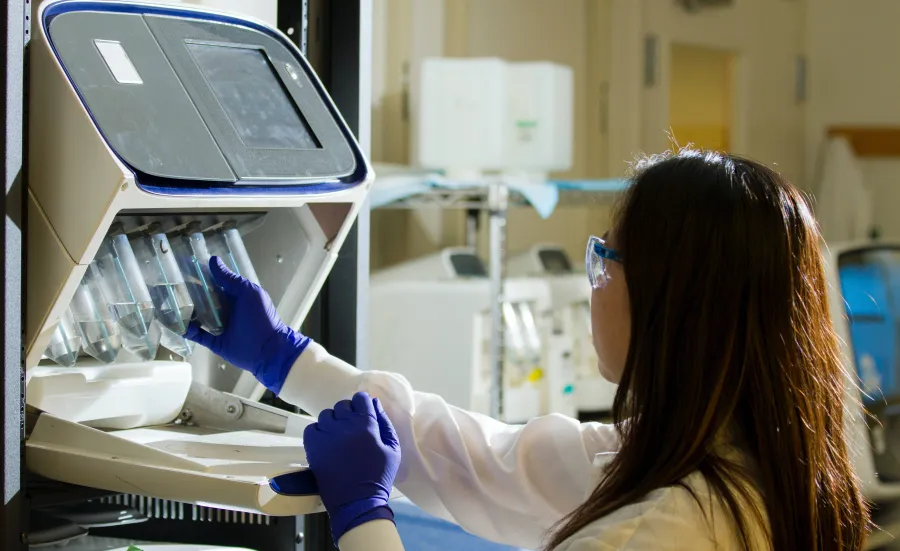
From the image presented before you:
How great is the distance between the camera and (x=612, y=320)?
3.25 ft

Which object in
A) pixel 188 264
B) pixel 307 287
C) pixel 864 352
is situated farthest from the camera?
pixel 864 352

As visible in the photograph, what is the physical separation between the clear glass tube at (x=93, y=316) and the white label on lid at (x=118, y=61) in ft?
0.67

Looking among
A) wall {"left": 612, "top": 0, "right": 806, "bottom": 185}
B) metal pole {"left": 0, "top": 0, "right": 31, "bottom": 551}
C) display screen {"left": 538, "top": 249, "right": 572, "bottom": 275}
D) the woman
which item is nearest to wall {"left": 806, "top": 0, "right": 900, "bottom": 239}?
wall {"left": 612, "top": 0, "right": 806, "bottom": 185}

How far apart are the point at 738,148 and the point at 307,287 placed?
11.3ft

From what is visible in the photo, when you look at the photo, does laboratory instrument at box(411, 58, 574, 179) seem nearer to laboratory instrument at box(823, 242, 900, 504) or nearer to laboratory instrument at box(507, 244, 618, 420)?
laboratory instrument at box(507, 244, 618, 420)

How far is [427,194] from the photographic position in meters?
2.82

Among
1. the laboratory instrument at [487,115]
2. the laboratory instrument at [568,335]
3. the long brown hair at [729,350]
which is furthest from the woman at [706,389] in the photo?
the laboratory instrument at [487,115]

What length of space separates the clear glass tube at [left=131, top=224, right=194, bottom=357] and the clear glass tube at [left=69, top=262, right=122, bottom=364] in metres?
0.05

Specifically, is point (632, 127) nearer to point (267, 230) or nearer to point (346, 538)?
point (267, 230)

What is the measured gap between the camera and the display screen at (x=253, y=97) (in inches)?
41.6

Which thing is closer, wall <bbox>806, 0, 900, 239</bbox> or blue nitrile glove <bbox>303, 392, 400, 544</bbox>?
blue nitrile glove <bbox>303, 392, 400, 544</bbox>

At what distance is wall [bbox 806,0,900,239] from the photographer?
4383 mm

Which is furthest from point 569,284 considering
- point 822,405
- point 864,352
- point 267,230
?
point 822,405

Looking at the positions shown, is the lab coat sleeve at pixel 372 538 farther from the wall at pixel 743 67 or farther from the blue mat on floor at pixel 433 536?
the wall at pixel 743 67
